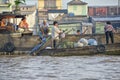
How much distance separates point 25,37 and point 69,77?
11.5 meters

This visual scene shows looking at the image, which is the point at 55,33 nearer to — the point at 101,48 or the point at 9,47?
the point at 101,48

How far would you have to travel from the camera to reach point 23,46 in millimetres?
24062

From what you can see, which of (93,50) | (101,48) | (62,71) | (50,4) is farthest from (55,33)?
(50,4)

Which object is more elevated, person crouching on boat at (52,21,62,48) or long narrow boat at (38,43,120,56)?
person crouching on boat at (52,21,62,48)

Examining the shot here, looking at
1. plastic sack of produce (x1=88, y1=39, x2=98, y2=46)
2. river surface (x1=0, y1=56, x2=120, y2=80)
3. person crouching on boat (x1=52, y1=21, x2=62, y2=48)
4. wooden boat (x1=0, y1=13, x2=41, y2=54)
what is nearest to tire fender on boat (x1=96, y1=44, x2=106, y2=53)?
plastic sack of produce (x1=88, y1=39, x2=98, y2=46)

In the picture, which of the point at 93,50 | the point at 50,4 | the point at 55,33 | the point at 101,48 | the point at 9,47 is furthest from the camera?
the point at 50,4

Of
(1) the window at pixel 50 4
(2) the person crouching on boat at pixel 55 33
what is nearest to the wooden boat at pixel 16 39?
(2) the person crouching on boat at pixel 55 33

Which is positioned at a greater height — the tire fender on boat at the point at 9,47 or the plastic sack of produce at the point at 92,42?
the plastic sack of produce at the point at 92,42

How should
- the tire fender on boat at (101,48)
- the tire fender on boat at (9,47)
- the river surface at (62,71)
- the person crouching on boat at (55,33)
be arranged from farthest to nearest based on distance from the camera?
1. the tire fender on boat at (9,47)
2. the person crouching on boat at (55,33)
3. the tire fender on boat at (101,48)
4. the river surface at (62,71)

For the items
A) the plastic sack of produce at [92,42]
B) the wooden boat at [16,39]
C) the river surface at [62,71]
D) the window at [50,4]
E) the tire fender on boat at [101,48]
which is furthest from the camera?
the window at [50,4]

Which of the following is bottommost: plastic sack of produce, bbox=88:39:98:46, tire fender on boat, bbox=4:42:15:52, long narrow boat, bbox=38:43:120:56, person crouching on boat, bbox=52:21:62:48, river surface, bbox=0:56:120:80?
tire fender on boat, bbox=4:42:15:52

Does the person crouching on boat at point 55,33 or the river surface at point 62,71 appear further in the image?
the person crouching on boat at point 55,33

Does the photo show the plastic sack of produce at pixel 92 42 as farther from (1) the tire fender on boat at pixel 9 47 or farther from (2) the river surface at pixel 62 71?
(2) the river surface at pixel 62 71

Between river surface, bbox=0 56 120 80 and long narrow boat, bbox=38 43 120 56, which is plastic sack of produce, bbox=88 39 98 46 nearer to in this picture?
long narrow boat, bbox=38 43 120 56
